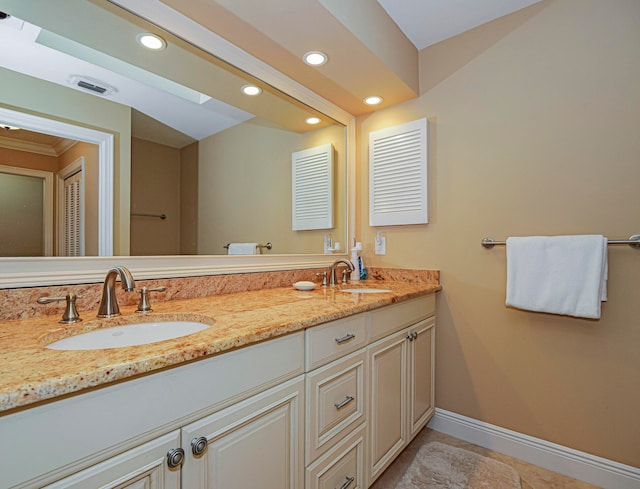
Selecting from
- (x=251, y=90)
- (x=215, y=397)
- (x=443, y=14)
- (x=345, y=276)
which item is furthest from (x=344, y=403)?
(x=443, y=14)

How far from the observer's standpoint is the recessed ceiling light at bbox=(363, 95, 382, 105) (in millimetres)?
2123

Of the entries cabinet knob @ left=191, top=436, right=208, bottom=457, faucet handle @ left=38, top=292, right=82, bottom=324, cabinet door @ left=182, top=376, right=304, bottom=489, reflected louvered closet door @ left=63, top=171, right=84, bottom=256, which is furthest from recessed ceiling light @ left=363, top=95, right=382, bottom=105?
cabinet knob @ left=191, top=436, right=208, bottom=457

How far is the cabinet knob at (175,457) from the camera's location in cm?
72

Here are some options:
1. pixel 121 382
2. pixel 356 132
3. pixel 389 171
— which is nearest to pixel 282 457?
pixel 121 382

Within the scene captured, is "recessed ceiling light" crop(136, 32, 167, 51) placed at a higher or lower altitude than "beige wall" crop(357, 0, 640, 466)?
higher

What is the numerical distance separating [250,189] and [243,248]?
1.07 ft

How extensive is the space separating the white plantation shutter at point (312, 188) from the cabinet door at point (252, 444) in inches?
47.6

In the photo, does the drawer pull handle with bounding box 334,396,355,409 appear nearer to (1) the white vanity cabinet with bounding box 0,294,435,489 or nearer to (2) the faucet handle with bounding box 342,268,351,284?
(1) the white vanity cabinet with bounding box 0,294,435,489

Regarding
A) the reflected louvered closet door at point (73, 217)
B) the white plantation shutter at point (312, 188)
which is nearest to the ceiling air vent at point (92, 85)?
the reflected louvered closet door at point (73, 217)

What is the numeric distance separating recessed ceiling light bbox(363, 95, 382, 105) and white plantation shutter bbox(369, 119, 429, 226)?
188 mm

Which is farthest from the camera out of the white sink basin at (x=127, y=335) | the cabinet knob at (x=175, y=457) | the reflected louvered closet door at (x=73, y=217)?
the reflected louvered closet door at (x=73, y=217)

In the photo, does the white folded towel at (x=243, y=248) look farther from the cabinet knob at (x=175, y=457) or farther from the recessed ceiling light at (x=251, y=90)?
the cabinet knob at (x=175, y=457)

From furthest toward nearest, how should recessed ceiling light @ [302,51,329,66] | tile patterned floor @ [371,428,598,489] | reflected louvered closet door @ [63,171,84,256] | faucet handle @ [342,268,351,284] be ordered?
faucet handle @ [342,268,351,284] → recessed ceiling light @ [302,51,329,66] → tile patterned floor @ [371,428,598,489] → reflected louvered closet door @ [63,171,84,256]

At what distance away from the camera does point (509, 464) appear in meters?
1.69
